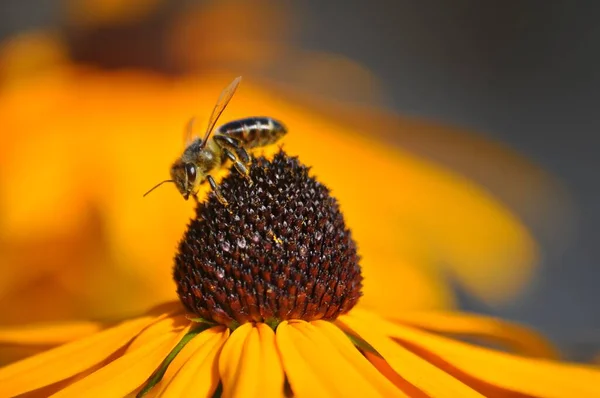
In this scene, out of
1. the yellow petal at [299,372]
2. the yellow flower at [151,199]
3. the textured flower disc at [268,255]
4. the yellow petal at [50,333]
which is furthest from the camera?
the yellow flower at [151,199]

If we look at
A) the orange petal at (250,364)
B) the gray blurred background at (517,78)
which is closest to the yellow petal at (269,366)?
the orange petal at (250,364)

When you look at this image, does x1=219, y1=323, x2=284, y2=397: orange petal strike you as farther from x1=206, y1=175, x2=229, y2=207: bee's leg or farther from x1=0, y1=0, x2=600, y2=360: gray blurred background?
x1=0, y1=0, x2=600, y2=360: gray blurred background

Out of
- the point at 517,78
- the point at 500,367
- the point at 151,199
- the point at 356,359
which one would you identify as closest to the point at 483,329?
the point at 500,367

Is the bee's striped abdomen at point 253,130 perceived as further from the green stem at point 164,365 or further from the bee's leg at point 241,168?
the green stem at point 164,365

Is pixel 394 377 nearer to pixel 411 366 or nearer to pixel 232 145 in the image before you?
pixel 411 366

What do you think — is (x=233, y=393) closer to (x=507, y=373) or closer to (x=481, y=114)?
(x=507, y=373)

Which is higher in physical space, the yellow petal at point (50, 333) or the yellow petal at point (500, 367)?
the yellow petal at point (500, 367)
